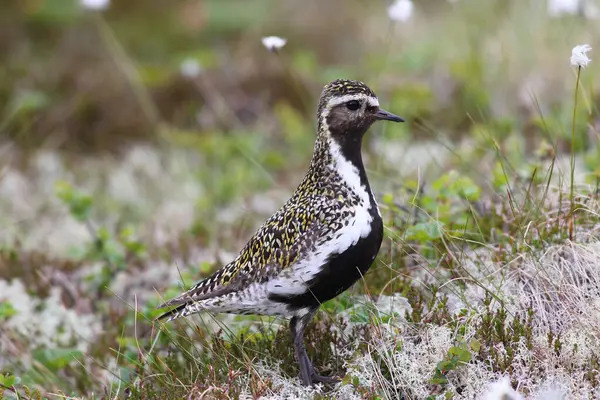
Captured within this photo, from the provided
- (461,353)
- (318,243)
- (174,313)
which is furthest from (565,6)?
(174,313)

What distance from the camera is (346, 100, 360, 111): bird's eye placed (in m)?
4.34

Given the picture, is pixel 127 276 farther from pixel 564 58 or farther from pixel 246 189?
pixel 564 58

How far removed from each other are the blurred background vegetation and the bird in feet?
1.68

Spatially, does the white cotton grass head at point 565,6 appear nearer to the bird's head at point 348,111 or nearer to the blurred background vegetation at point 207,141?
the blurred background vegetation at point 207,141

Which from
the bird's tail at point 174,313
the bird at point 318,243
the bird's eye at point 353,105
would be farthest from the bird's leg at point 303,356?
the bird's eye at point 353,105

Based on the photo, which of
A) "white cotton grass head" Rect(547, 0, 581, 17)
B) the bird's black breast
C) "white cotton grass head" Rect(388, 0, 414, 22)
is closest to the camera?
the bird's black breast

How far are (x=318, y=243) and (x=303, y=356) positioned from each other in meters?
0.60

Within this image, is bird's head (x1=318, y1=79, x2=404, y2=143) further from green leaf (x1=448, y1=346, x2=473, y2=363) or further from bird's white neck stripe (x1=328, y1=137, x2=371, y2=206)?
green leaf (x1=448, y1=346, x2=473, y2=363)

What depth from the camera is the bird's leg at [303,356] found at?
4.30 m

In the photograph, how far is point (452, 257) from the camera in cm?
450

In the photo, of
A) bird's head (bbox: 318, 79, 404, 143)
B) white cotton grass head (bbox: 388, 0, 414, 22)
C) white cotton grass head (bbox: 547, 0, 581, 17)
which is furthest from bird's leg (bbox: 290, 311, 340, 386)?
white cotton grass head (bbox: 547, 0, 581, 17)

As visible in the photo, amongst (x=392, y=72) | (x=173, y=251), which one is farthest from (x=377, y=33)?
(x=173, y=251)

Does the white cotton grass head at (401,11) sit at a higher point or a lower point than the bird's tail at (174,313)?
higher

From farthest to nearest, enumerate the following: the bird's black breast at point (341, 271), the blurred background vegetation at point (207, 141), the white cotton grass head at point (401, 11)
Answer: the blurred background vegetation at point (207, 141) < the white cotton grass head at point (401, 11) < the bird's black breast at point (341, 271)
